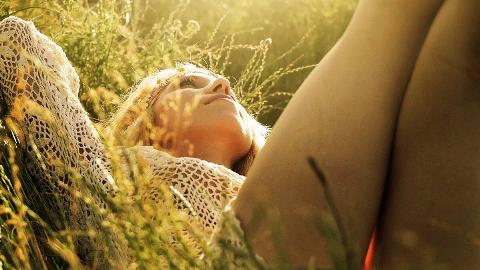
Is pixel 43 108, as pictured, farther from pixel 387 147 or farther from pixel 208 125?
pixel 387 147

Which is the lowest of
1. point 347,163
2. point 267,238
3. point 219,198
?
point 219,198

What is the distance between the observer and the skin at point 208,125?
244 centimetres

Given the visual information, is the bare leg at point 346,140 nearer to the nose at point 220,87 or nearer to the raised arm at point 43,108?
the raised arm at point 43,108

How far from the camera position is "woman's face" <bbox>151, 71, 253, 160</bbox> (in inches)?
96.0

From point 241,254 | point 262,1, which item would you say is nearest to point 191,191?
point 241,254

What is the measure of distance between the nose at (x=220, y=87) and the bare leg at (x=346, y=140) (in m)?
1.18

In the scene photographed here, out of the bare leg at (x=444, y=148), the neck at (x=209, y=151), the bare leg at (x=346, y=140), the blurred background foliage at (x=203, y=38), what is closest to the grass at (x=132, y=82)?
the blurred background foliage at (x=203, y=38)

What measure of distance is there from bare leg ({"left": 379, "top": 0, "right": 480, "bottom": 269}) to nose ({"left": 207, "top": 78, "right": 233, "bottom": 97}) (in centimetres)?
122

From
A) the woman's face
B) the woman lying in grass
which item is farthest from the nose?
the woman lying in grass

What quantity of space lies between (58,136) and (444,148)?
43.6 inches

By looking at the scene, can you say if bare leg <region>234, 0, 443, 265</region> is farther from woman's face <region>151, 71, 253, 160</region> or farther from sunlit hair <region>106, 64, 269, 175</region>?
sunlit hair <region>106, 64, 269, 175</region>

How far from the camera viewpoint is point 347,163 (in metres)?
1.32

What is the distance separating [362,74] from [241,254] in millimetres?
622

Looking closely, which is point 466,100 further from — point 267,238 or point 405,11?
point 267,238
